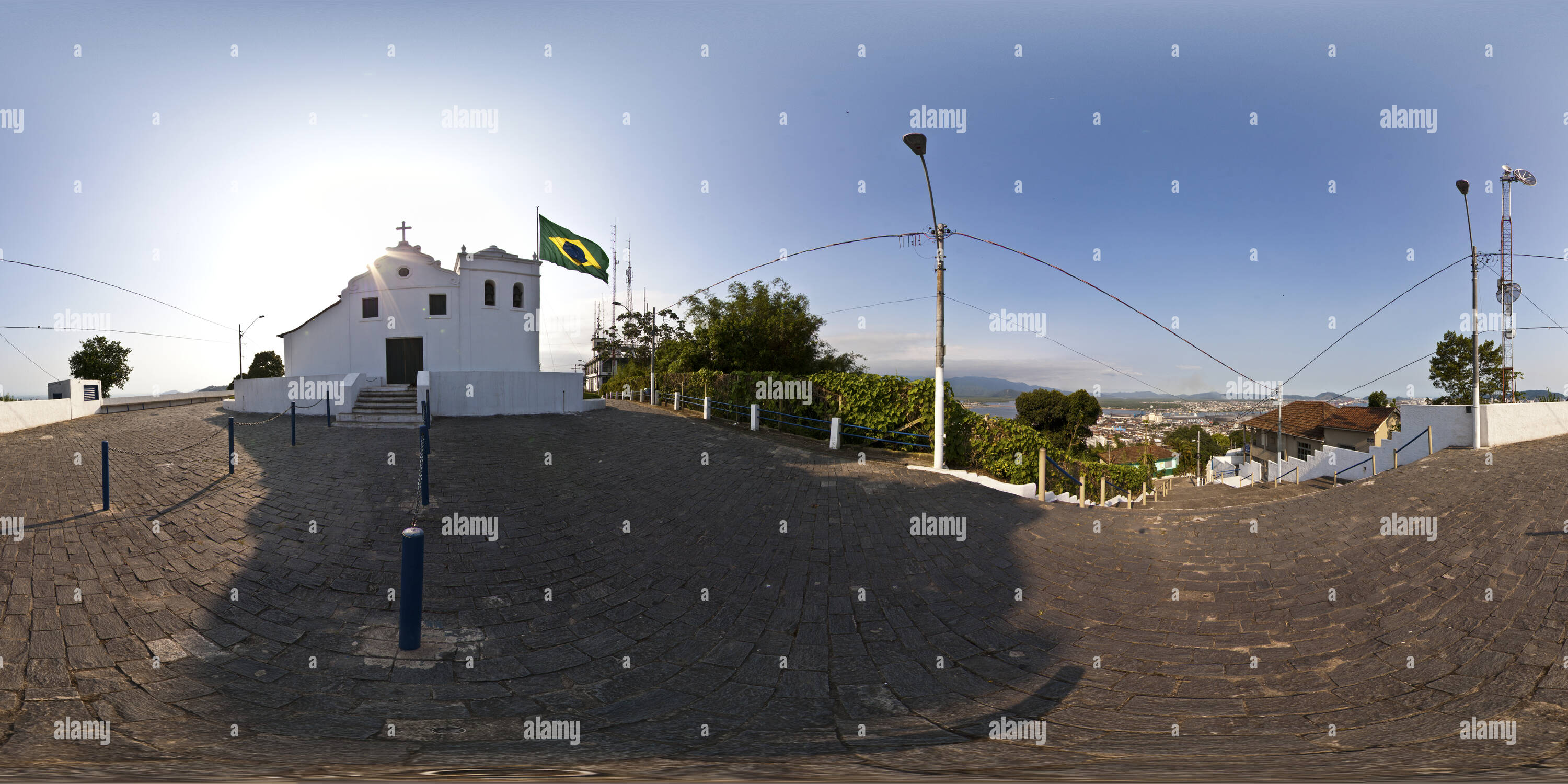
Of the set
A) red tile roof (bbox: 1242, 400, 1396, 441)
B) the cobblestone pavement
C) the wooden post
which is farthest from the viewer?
red tile roof (bbox: 1242, 400, 1396, 441)

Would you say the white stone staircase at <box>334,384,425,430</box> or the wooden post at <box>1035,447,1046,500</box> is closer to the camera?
the wooden post at <box>1035,447,1046,500</box>

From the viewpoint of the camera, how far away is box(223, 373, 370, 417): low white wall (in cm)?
1586

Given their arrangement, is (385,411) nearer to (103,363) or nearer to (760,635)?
(760,635)

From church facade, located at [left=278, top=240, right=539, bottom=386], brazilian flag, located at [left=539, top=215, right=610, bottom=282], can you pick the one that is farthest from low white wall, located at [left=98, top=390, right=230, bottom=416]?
brazilian flag, located at [left=539, top=215, right=610, bottom=282]

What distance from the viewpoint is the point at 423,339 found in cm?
1855

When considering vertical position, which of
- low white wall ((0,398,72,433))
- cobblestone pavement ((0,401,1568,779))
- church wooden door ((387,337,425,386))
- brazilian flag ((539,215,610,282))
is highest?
brazilian flag ((539,215,610,282))

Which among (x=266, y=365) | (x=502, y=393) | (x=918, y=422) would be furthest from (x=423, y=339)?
(x=266, y=365)

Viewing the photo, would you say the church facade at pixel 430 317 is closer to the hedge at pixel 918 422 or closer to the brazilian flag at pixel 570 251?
the brazilian flag at pixel 570 251

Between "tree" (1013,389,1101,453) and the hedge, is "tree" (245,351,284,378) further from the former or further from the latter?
"tree" (1013,389,1101,453)

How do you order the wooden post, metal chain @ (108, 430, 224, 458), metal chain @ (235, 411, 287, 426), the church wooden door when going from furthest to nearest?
1. the church wooden door
2. metal chain @ (235, 411, 287, 426)
3. the wooden post
4. metal chain @ (108, 430, 224, 458)

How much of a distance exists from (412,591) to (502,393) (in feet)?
46.0

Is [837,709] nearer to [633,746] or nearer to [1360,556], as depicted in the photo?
[633,746]

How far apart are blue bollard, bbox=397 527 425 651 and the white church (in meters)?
13.8

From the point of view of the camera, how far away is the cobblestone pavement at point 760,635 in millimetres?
3033
